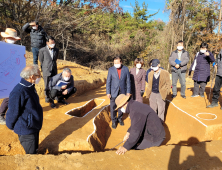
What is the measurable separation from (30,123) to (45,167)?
Answer: 63 cm

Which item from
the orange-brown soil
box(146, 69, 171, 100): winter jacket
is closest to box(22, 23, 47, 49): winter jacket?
the orange-brown soil

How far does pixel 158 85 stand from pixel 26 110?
124 inches

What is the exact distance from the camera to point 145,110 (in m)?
2.54

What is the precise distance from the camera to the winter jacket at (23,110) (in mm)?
2131

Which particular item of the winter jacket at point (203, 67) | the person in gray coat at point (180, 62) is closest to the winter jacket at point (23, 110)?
the person in gray coat at point (180, 62)

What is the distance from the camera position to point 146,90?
14.5 ft

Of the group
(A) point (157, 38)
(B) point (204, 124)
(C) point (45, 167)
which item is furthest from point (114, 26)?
(C) point (45, 167)

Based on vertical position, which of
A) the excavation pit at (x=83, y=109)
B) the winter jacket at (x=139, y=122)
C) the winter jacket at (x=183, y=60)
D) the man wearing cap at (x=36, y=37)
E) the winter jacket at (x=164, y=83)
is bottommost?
the excavation pit at (x=83, y=109)

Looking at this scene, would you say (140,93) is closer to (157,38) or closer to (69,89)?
(69,89)

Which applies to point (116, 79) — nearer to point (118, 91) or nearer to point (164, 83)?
point (118, 91)

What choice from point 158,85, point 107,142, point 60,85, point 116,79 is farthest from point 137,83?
point 60,85

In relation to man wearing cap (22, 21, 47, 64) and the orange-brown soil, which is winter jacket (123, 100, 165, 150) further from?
man wearing cap (22, 21, 47, 64)

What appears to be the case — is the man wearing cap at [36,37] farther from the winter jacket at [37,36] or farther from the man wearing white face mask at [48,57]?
the man wearing white face mask at [48,57]

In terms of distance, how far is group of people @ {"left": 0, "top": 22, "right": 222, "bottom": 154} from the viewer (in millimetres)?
2248
